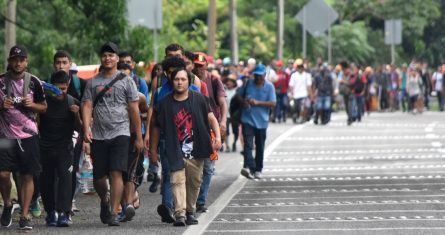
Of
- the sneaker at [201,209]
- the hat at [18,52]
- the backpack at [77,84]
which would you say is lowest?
the sneaker at [201,209]

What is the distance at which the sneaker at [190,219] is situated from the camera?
16241mm

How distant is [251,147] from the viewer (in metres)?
23.8

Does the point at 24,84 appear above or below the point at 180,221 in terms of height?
above

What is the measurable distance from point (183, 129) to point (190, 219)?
2.80 feet

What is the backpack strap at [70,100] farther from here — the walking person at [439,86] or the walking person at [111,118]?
the walking person at [439,86]

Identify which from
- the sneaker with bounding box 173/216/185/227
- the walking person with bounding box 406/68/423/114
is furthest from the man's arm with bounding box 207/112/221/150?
the walking person with bounding box 406/68/423/114

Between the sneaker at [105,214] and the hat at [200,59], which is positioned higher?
the hat at [200,59]

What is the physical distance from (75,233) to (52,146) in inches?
55.4

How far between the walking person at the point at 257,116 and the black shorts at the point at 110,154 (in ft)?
24.6

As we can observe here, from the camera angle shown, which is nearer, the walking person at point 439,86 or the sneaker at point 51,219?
the sneaker at point 51,219

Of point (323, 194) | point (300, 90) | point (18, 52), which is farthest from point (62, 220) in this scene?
point (300, 90)

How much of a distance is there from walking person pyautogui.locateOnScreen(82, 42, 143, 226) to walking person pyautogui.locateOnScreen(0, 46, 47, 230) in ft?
1.61

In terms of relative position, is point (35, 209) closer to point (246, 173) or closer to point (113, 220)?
point (113, 220)

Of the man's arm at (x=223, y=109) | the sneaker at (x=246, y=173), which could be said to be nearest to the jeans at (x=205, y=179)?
the man's arm at (x=223, y=109)
